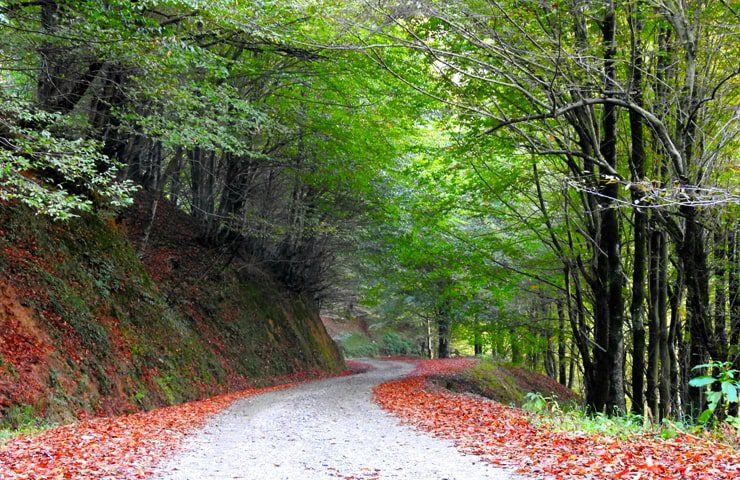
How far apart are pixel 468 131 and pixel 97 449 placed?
9.25 m

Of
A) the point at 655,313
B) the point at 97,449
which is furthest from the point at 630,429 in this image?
the point at 97,449

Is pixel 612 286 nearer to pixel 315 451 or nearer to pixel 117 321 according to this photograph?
pixel 315 451

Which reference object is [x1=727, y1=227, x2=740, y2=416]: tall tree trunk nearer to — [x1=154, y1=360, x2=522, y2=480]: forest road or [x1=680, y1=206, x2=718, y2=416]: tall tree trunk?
[x1=680, y1=206, x2=718, y2=416]: tall tree trunk

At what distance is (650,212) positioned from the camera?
28.1 feet

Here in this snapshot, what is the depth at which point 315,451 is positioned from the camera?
22.5 ft

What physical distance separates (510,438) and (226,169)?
1412cm

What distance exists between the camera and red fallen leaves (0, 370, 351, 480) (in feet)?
17.5

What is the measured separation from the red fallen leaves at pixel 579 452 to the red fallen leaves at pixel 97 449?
3.80m

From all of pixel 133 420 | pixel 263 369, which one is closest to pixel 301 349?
pixel 263 369

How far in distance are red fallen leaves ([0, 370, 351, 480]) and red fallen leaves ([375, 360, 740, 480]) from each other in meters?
3.80

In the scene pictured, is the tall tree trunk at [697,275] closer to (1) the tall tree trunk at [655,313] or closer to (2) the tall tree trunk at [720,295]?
(2) the tall tree trunk at [720,295]

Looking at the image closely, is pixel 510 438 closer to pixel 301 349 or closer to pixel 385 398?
pixel 385 398

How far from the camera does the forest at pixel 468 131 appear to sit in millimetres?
7887

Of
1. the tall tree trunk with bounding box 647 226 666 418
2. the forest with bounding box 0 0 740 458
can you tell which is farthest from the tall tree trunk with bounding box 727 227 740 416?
the tall tree trunk with bounding box 647 226 666 418
